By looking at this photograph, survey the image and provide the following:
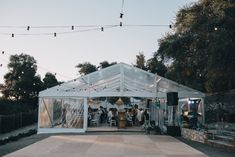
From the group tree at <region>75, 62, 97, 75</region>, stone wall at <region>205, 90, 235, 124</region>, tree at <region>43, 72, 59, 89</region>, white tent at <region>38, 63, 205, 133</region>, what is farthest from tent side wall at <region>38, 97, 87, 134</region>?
tree at <region>75, 62, 97, 75</region>

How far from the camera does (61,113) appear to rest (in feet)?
82.5

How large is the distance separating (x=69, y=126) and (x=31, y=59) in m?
38.6

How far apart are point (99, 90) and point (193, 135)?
22.9 feet

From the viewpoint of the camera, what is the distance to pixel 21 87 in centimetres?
5628

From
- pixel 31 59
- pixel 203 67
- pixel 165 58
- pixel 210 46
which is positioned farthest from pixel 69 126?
pixel 31 59

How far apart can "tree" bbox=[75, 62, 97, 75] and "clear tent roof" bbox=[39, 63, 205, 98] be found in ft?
150

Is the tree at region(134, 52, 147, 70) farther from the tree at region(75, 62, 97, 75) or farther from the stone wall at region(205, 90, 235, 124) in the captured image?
the stone wall at region(205, 90, 235, 124)

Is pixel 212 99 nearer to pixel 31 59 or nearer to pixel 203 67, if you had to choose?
pixel 203 67

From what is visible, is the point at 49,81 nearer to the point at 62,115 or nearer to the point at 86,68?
the point at 86,68

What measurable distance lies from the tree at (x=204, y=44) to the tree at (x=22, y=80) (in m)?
35.5

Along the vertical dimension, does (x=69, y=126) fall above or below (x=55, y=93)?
below

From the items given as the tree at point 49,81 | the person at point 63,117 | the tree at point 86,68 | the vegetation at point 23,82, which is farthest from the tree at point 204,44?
the tree at point 86,68

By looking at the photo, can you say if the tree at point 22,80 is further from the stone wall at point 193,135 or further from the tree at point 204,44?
the stone wall at point 193,135

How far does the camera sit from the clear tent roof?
23750 mm
